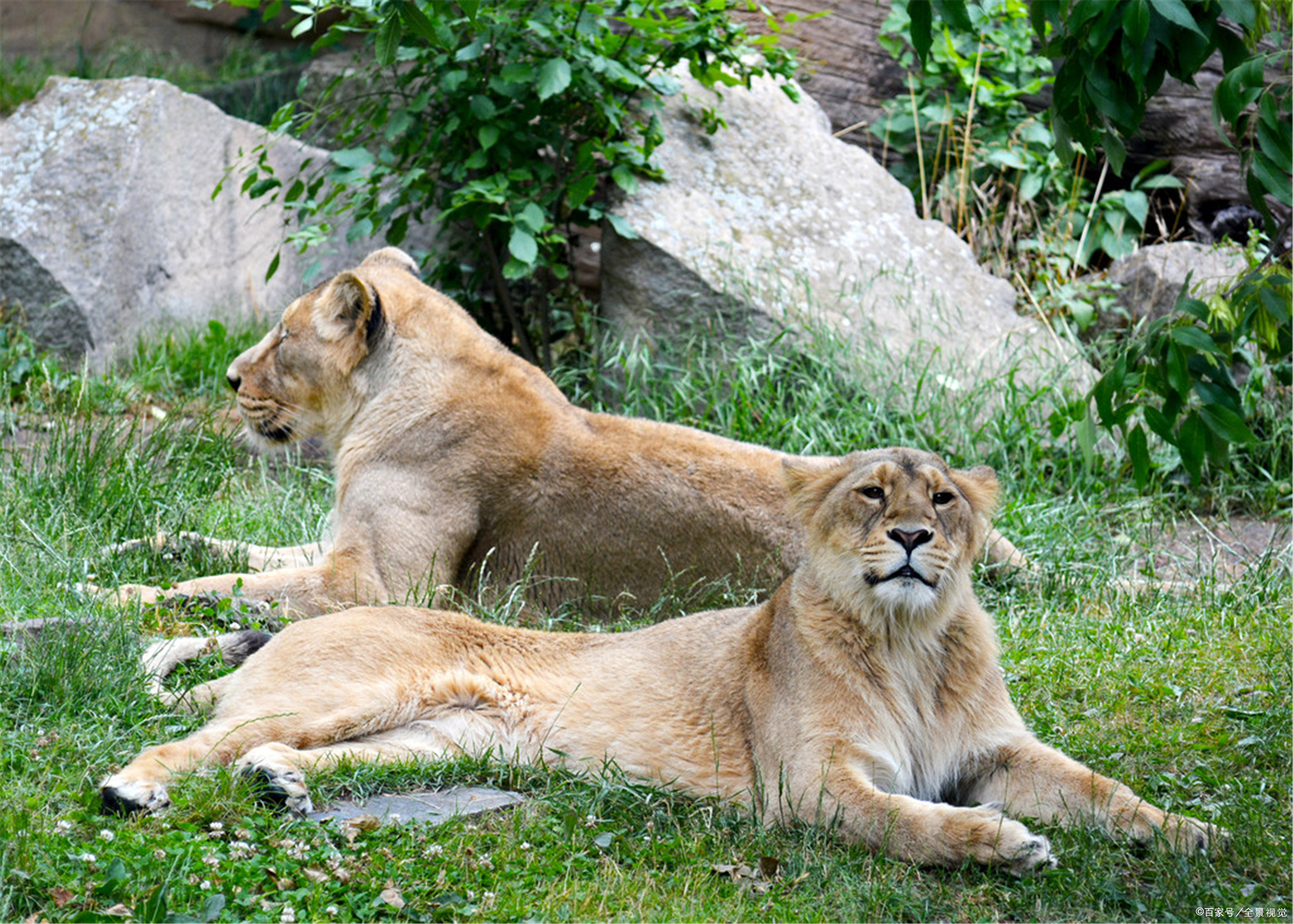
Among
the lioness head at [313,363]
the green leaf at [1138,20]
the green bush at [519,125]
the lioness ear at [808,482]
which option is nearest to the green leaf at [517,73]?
the green bush at [519,125]

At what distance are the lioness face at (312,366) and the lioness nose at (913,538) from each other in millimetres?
3080

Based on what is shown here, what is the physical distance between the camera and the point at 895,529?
4148mm

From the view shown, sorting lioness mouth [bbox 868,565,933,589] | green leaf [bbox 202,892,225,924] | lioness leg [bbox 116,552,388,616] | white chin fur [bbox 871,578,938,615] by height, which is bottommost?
lioness leg [bbox 116,552,388,616]

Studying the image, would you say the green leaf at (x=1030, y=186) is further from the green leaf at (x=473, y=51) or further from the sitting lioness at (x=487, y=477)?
the sitting lioness at (x=487, y=477)

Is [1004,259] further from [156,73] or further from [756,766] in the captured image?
[156,73]

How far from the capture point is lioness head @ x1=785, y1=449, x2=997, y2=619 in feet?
13.6

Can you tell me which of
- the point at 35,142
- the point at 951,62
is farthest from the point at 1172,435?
the point at 35,142

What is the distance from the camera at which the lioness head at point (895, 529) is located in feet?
13.6

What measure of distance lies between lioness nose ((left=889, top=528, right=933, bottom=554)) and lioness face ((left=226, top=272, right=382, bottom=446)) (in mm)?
3080

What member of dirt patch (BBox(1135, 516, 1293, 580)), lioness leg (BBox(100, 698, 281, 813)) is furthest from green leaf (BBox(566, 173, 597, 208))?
lioness leg (BBox(100, 698, 281, 813))

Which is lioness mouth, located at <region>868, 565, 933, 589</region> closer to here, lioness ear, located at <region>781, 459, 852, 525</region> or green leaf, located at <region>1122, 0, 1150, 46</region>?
lioness ear, located at <region>781, 459, 852, 525</region>

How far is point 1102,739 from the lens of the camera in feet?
15.8

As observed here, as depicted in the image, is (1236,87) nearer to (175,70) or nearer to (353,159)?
(353,159)

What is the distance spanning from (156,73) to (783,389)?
8298mm
